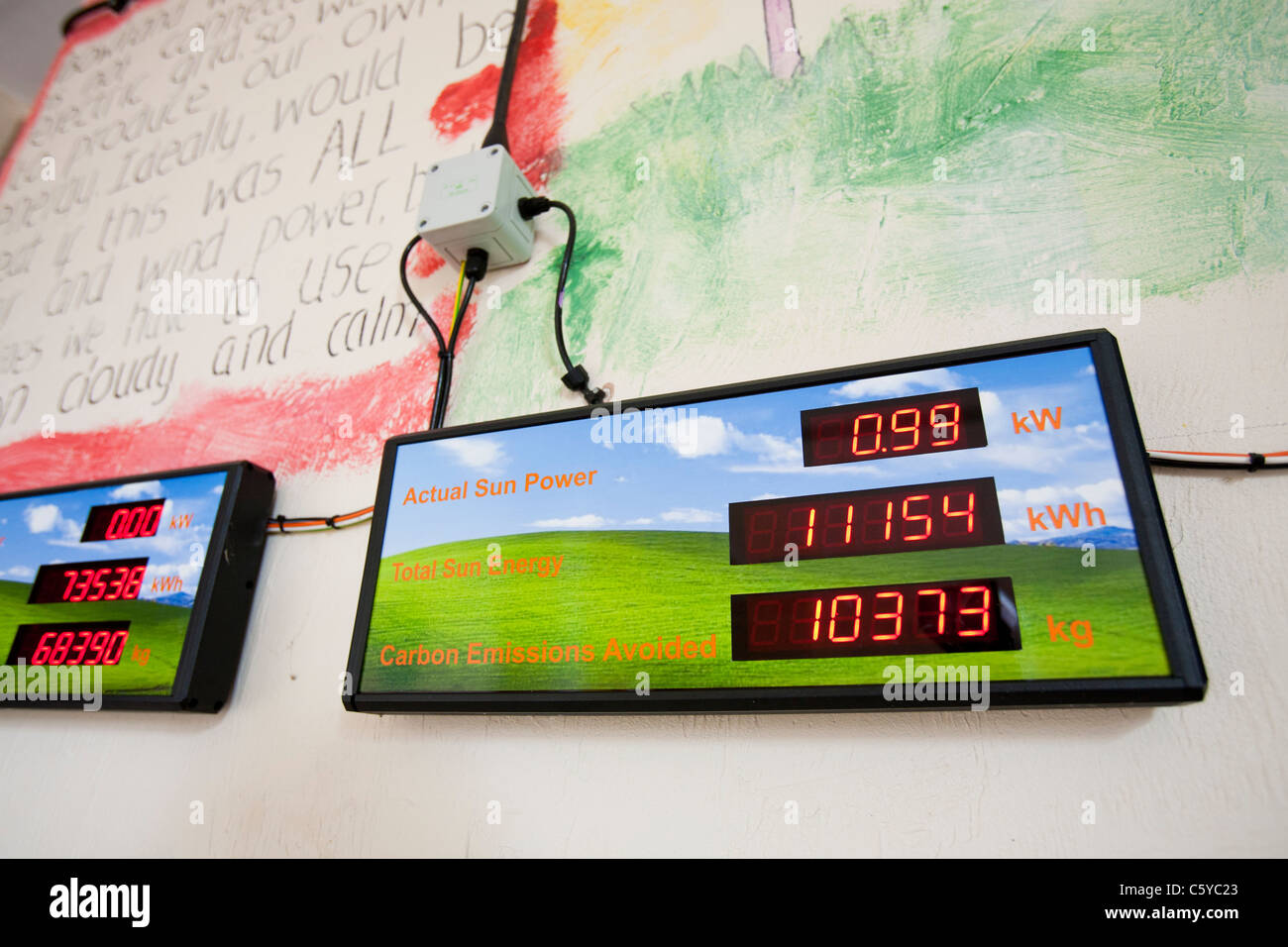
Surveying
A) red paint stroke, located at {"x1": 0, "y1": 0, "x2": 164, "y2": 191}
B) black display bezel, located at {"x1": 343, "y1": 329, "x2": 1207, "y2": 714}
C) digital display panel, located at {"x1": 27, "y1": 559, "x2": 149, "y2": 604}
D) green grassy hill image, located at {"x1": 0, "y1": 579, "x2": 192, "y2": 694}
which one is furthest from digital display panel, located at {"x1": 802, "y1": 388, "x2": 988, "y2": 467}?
red paint stroke, located at {"x1": 0, "y1": 0, "x2": 164, "y2": 191}

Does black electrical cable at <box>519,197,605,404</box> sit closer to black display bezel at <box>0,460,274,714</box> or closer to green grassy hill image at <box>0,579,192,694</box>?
black display bezel at <box>0,460,274,714</box>

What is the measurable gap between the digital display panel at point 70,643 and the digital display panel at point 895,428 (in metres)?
0.99

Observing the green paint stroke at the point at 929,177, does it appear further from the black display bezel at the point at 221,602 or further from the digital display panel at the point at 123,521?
the digital display panel at the point at 123,521

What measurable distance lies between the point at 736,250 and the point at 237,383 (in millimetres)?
908

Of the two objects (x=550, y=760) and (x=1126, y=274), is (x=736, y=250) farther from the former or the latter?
(x=550, y=760)

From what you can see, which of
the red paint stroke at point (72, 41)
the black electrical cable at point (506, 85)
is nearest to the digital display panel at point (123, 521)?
the black electrical cable at point (506, 85)

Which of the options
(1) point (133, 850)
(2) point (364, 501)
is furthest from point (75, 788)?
(2) point (364, 501)

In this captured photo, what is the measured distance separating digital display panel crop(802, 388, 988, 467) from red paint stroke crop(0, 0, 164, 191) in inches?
95.5

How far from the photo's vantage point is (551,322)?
42.9 inches

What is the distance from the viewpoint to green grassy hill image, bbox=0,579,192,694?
38.4 inches

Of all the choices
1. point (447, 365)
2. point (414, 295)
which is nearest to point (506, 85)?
point (414, 295)

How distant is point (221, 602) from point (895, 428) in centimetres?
91

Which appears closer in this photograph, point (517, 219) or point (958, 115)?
point (958, 115)

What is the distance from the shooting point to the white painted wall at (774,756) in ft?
2.14
